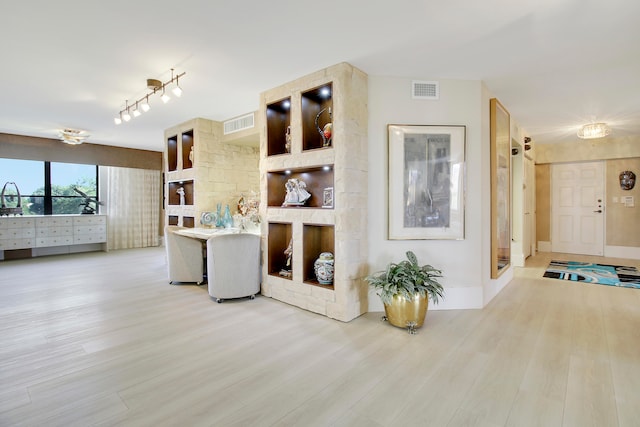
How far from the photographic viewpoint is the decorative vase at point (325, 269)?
128 inches

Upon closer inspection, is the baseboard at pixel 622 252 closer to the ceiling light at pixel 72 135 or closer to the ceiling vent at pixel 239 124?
the ceiling vent at pixel 239 124

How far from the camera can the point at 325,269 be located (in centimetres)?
325

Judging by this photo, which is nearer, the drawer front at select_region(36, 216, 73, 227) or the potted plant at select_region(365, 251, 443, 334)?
the potted plant at select_region(365, 251, 443, 334)

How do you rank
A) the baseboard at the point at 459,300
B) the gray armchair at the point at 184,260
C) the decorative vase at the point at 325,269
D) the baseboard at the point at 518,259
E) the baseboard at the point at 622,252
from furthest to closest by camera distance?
the baseboard at the point at 622,252, the baseboard at the point at 518,259, the gray armchair at the point at 184,260, the baseboard at the point at 459,300, the decorative vase at the point at 325,269

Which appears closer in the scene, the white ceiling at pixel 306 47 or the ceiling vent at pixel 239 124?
the white ceiling at pixel 306 47

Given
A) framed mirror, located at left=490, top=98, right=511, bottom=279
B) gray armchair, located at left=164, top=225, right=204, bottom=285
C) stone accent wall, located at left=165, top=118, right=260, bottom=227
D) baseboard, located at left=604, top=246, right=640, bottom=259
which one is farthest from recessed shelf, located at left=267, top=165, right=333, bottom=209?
baseboard, located at left=604, top=246, right=640, bottom=259

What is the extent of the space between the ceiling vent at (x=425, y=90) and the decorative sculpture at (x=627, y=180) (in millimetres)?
5548

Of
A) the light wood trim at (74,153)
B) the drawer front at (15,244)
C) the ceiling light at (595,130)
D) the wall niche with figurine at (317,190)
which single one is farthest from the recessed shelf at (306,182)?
the drawer front at (15,244)

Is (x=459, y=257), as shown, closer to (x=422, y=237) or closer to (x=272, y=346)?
(x=422, y=237)

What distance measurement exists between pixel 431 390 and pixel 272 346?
1.24m

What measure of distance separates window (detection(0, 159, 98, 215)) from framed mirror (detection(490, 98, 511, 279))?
8405 mm

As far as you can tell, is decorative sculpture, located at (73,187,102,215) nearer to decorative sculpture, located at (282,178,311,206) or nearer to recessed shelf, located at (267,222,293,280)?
recessed shelf, located at (267,222,293,280)

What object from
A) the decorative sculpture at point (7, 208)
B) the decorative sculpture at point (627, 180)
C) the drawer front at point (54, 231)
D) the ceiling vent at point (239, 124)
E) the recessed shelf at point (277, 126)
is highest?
the ceiling vent at point (239, 124)

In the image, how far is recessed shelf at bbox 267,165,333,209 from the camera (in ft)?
11.7
